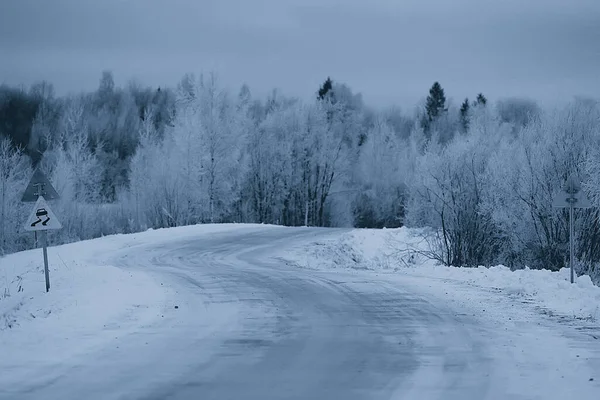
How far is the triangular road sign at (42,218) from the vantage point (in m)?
14.9

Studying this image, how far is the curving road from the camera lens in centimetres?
758

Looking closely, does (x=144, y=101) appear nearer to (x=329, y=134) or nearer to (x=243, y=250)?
(x=329, y=134)

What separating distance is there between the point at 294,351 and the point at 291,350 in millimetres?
69

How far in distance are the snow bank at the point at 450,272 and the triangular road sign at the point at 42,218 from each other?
380 inches

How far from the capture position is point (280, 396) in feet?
24.0

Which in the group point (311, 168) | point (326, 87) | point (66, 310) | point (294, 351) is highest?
point (326, 87)

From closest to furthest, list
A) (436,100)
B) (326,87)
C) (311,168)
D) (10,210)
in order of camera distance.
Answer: (10,210) < (311,168) < (326,87) < (436,100)

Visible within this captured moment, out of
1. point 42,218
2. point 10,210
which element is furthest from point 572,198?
point 10,210

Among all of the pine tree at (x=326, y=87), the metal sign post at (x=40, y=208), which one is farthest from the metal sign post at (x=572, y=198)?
the pine tree at (x=326, y=87)

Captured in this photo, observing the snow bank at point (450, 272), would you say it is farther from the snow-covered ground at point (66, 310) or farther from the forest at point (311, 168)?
the snow-covered ground at point (66, 310)

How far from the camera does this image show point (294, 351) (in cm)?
952

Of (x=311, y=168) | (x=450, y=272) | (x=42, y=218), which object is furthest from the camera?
(x=311, y=168)

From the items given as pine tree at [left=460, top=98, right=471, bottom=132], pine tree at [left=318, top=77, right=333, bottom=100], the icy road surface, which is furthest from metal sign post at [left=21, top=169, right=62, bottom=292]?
pine tree at [left=460, top=98, right=471, bottom=132]

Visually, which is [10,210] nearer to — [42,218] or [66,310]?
[42,218]
